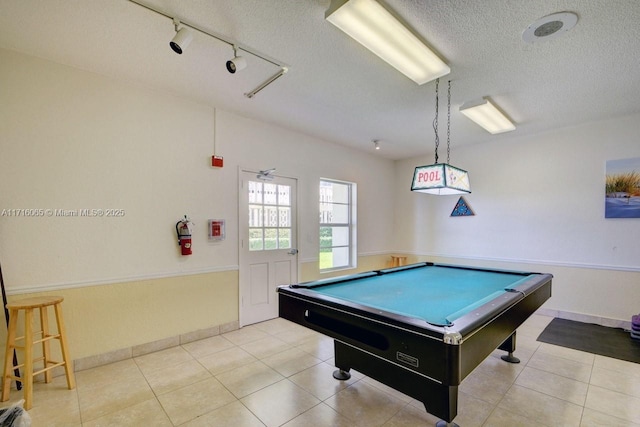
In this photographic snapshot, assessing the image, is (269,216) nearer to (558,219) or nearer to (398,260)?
(398,260)

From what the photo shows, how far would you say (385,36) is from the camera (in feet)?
6.44

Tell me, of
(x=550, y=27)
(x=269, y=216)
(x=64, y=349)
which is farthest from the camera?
(x=269, y=216)

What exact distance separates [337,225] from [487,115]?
2734mm

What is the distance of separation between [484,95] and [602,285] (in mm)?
3023

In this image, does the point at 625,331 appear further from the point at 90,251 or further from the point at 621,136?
the point at 90,251

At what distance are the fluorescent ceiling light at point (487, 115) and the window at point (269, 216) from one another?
246 cm

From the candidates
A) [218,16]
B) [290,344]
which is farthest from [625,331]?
[218,16]

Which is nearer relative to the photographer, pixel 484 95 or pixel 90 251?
pixel 90 251

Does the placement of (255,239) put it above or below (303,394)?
above

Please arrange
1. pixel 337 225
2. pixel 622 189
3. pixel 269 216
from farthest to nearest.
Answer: pixel 337 225 < pixel 269 216 < pixel 622 189

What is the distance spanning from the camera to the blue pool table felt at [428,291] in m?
1.85

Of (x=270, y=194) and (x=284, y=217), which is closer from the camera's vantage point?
(x=270, y=194)

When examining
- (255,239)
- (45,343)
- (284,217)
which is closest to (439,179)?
(284,217)

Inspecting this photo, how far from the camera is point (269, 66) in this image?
2.56m
